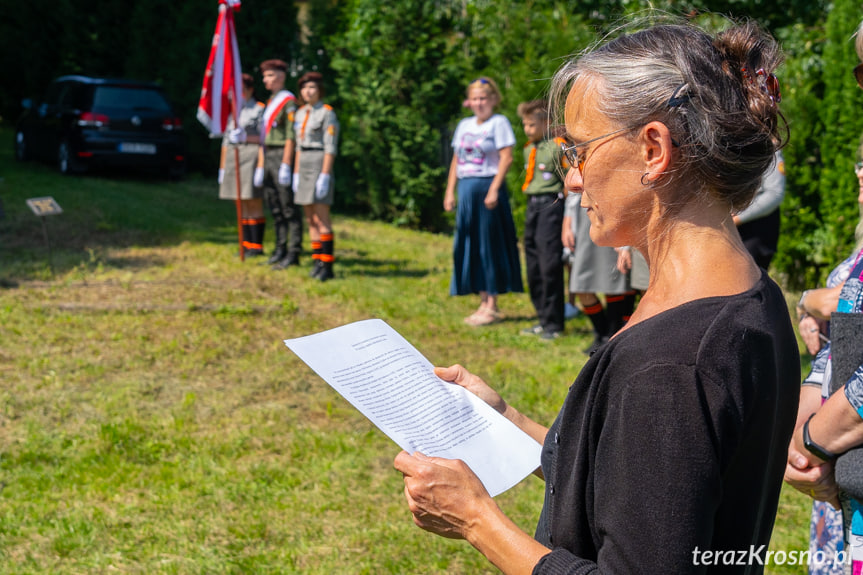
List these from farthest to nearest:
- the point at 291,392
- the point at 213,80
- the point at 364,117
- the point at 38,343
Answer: the point at 364,117
the point at 213,80
the point at 38,343
the point at 291,392

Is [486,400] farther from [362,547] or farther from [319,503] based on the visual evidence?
[319,503]

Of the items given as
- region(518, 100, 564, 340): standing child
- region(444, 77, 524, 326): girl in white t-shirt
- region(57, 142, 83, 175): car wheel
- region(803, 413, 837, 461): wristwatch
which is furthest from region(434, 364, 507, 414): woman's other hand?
region(57, 142, 83, 175): car wheel

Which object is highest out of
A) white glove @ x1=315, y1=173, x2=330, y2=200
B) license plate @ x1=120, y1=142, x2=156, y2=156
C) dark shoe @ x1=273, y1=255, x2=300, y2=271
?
white glove @ x1=315, y1=173, x2=330, y2=200

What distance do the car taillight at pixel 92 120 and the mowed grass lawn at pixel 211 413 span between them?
169 inches

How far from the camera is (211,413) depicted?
471cm

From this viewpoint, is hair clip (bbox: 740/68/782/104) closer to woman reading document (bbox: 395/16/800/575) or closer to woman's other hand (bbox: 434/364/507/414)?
woman reading document (bbox: 395/16/800/575)

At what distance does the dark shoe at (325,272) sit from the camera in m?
8.06

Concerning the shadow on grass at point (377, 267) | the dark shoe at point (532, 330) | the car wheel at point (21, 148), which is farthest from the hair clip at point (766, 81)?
the car wheel at point (21, 148)

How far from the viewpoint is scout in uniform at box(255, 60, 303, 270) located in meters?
8.30

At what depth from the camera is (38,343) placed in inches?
226

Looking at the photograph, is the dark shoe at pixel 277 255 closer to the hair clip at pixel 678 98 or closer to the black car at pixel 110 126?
the black car at pixel 110 126

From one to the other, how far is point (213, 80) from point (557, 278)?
4.51 m

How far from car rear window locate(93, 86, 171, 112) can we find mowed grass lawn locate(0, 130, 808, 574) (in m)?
4.61

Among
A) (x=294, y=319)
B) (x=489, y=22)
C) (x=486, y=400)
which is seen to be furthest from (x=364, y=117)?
(x=486, y=400)
